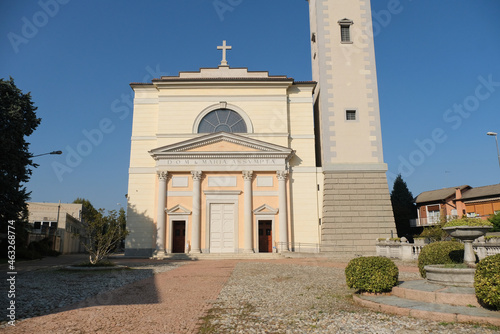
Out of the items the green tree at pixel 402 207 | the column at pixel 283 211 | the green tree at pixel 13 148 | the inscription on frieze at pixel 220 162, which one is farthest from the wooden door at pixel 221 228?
the green tree at pixel 402 207

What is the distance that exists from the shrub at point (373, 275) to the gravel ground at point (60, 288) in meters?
6.17

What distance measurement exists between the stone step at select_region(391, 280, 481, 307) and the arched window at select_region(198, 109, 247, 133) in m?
21.1

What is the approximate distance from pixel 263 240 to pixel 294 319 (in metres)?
19.5

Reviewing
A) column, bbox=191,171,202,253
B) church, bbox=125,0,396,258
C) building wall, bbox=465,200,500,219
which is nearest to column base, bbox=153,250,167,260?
church, bbox=125,0,396,258

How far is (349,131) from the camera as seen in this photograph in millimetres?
27156

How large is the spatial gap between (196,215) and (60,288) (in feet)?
48.8

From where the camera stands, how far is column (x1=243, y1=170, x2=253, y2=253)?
25.2 m

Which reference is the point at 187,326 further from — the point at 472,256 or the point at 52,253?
the point at 52,253

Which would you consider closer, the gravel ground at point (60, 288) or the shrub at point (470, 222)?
the gravel ground at point (60, 288)

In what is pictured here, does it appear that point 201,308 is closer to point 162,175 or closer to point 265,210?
point 265,210

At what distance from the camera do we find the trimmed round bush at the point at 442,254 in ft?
31.1

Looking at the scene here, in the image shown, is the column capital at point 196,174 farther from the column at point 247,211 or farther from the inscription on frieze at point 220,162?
the column at point 247,211

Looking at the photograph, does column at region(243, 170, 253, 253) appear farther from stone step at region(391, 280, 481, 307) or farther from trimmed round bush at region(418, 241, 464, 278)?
stone step at region(391, 280, 481, 307)

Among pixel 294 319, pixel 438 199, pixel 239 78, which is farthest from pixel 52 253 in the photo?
pixel 438 199
